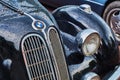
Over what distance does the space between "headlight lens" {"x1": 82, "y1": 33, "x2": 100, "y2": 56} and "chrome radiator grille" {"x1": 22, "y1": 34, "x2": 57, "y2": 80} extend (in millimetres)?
487

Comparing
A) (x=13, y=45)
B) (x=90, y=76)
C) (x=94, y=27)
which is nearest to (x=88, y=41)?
(x=90, y=76)

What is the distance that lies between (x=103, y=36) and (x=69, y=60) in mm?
531

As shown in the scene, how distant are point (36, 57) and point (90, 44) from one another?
0.65m

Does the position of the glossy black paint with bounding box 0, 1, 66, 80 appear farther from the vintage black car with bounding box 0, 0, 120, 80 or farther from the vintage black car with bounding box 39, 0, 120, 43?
the vintage black car with bounding box 39, 0, 120, 43

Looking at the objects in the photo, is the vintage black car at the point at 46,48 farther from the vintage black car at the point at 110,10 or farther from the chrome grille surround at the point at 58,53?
the vintage black car at the point at 110,10

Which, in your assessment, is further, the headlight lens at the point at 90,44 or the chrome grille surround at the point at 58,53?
the headlight lens at the point at 90,44

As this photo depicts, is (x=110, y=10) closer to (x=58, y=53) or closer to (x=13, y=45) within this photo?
(x=58, y=53)

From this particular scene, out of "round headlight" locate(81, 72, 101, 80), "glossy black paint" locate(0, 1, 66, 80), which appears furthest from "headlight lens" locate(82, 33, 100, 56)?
"glossy black paint" locate(0, 1, 66, 80)

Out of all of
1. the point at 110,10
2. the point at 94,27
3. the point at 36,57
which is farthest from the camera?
the point at 110,10

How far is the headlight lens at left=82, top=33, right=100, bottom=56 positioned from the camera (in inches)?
124

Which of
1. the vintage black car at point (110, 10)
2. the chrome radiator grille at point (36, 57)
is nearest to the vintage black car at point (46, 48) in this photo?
the chrome radiator grille at point (36, 57)

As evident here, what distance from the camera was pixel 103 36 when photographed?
353cm

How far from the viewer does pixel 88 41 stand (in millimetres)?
3145

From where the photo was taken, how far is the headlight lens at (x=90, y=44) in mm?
3139
